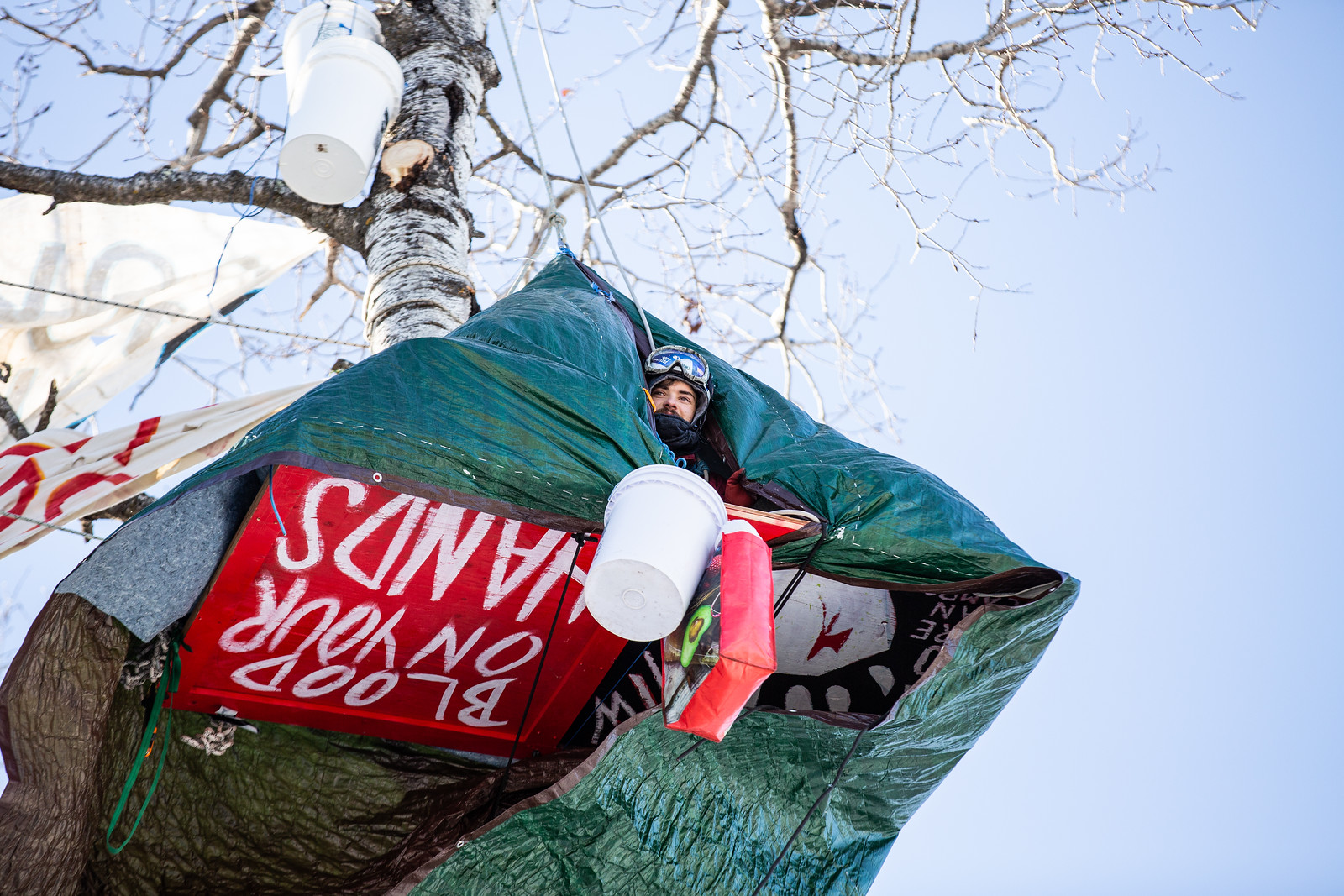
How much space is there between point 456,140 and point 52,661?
247 cm

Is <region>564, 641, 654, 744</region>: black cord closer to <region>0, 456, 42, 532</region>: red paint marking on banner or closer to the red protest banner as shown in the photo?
the red protest banner

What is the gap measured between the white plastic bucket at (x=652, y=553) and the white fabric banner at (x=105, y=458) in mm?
1615

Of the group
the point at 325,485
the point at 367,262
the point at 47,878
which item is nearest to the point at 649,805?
the point at 325,485

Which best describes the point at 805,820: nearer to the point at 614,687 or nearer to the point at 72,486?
the point at 614,687

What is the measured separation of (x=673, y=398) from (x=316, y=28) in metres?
1.78

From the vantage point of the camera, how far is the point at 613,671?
2.34 m

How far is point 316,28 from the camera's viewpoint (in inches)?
124

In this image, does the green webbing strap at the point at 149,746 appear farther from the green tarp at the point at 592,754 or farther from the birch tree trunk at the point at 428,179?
the birch tree trunk at the point at 428,179

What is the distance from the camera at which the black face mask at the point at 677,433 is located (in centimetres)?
249

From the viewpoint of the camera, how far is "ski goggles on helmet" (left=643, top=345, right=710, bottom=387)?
99.7 inches

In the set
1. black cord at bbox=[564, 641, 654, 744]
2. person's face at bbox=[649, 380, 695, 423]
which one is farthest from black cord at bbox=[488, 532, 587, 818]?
person's face at bbox=[649, 380, 695, 423]

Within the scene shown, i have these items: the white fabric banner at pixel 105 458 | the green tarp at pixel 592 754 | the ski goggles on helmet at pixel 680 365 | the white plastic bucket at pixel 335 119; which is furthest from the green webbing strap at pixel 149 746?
the white plastic bucket at pixel 335 119

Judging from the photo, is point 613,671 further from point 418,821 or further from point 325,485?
point 325,485

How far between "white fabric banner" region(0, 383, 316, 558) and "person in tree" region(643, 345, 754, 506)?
1236 mm
